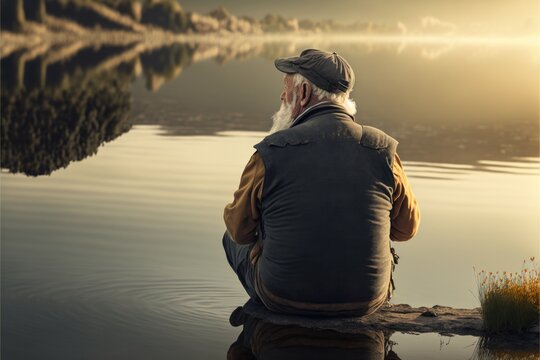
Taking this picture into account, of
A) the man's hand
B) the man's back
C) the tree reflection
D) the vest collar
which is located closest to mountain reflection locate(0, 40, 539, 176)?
the tree reflection

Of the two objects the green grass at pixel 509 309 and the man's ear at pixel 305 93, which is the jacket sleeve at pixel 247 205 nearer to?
the man's ear at pixel 305 93

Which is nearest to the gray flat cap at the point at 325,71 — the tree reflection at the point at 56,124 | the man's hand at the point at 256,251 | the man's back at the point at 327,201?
the man's back at the point at 327,201

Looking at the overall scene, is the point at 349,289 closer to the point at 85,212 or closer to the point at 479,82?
the point at 85,212

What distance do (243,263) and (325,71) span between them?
4.30ft

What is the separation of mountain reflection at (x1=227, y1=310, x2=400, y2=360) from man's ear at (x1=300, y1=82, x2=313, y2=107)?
1.26 metres

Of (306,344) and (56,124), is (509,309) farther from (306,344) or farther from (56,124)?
(56,124)

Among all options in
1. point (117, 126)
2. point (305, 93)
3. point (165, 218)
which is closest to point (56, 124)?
point (117, 126)

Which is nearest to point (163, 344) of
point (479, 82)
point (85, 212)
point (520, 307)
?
point (520, 307)

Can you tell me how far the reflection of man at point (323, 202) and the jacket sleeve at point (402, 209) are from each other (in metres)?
0.01

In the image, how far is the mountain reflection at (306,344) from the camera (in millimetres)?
6801

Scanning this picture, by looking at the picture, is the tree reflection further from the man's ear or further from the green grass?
the green grass

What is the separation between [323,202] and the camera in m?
7.04

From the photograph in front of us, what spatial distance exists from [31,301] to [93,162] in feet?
24.6

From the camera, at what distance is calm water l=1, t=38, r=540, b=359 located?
7.41 meters
